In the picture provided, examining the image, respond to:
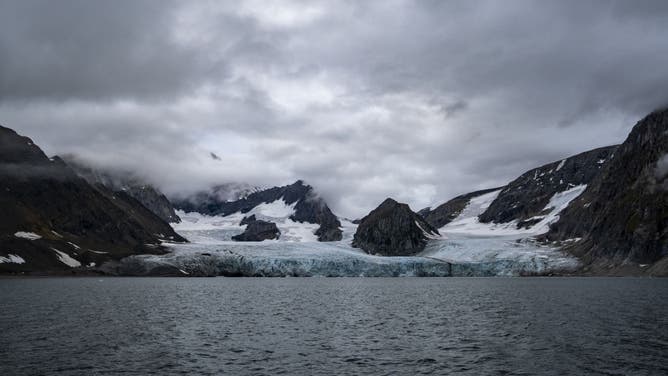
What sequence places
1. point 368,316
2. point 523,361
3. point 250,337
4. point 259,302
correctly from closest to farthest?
point 523,361 → point 250,337 → point 368,316 → point 259,302

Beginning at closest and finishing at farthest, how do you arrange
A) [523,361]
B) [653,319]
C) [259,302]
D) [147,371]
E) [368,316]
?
[147,371] < [523,361] < [653,319] < [368,316] < [259,302]

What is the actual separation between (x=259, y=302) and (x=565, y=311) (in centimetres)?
4892

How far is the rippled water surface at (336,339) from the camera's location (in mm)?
40312

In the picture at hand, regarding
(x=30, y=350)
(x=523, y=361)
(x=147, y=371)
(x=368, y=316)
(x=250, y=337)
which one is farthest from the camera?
(x=368, y=316)

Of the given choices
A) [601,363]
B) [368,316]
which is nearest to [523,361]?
[601,363]

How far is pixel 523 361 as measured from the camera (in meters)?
42.1

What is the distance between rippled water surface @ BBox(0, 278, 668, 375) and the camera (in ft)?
132

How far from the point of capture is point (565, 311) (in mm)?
75375

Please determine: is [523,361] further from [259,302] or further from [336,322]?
[259,302]

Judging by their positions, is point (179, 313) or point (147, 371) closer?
point (147, 371)

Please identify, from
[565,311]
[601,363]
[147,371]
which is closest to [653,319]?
[565,311]

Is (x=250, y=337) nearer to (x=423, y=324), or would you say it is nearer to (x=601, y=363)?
(x=423, y=324)

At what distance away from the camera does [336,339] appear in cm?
5369

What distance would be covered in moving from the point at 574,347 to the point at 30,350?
44.4 meters
